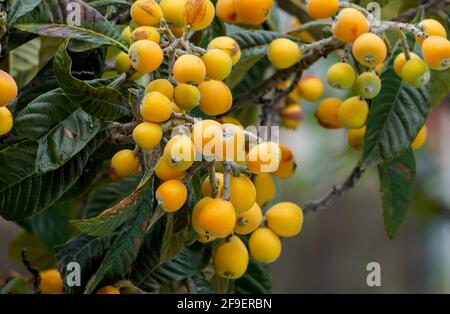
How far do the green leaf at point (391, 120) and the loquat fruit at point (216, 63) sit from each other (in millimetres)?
264

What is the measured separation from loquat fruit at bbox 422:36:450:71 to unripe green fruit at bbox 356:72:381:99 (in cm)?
6

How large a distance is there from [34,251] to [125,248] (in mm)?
485

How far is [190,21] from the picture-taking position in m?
0.91

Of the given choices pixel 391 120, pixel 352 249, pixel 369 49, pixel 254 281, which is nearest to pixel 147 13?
pixel 369 49

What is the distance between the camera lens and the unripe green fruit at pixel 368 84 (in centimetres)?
98

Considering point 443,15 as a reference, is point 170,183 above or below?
below

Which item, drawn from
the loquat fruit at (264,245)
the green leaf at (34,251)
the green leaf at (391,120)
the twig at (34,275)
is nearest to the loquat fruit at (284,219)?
the loquat fruit at (264,245)

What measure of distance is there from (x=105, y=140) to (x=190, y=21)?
17cm

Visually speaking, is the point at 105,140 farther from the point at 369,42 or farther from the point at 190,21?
the point at 369,42

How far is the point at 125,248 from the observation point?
1.00 m

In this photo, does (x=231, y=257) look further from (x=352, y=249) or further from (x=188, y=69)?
(x=352, y=249)

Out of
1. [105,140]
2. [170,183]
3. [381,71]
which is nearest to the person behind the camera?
[170,183]

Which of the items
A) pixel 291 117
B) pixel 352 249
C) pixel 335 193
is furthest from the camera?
pixel 352 249
